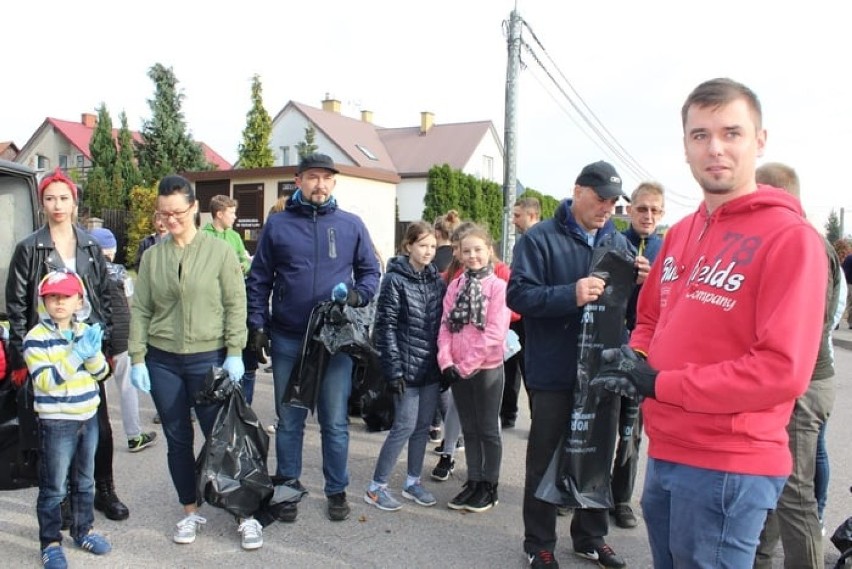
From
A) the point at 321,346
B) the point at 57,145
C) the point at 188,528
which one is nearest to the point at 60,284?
the point at 321,346

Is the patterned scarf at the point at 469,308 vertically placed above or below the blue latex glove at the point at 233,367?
above

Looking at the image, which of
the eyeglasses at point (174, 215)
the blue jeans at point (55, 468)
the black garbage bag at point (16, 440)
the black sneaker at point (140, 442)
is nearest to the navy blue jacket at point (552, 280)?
the eyeglasses at point (174, 215)

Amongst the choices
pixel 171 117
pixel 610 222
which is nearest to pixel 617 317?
pixel 610 222

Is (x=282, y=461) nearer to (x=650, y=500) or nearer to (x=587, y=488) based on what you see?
(x=587, y=488)

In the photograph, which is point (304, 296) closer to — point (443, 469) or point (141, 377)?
point (141, 377)

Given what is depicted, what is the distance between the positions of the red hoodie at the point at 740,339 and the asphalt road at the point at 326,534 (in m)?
2.01

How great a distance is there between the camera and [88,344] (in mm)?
3432

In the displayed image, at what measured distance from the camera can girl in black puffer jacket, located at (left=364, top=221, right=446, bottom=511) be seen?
4.28m

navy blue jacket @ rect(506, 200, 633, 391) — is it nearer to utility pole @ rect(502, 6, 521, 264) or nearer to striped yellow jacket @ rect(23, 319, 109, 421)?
striped yellow jacket @ rect(23, 319, 109, 421)

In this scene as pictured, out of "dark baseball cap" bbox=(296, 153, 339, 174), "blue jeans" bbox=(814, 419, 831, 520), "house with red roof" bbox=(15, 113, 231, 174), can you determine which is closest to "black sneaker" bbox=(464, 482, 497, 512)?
"blue jeans" bbox=(814, 419, 831, 520)

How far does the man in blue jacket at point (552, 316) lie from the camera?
11.2ft

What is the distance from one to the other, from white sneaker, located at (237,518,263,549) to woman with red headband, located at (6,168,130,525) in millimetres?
827

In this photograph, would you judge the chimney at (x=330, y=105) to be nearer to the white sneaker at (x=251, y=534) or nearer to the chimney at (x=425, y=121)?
the chimney at (x=425, y=121)

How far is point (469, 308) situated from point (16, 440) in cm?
269
